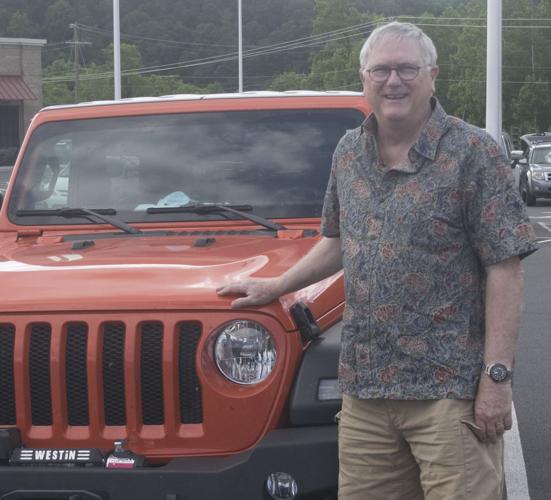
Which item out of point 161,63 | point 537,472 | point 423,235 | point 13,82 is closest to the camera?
point 423,235

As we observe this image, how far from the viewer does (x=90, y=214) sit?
191 inches

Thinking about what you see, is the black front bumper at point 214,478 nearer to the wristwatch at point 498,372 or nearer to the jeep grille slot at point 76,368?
the jeep grille slot at point 76,368

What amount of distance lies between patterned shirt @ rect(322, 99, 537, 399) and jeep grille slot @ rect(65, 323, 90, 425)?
2.95 ft

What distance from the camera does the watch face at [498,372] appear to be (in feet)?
9.84

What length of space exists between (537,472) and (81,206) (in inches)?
98.6

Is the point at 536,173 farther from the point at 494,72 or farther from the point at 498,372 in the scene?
the point at 498,372

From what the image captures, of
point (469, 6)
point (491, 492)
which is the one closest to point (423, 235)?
point (491, 492)

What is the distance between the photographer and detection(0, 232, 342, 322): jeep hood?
137 inches

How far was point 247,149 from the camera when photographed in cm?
498

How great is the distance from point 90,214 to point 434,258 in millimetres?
2189

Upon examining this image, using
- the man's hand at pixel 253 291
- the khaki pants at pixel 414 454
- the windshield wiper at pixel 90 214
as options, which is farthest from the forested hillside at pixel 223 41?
the khaki pants at pixel 414 454

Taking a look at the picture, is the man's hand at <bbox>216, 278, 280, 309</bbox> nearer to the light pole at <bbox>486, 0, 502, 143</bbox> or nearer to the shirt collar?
the shirt collar

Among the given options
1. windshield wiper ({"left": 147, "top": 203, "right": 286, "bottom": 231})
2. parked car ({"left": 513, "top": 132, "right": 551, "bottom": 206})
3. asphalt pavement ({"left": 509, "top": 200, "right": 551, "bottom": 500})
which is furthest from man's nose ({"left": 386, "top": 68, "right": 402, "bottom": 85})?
parked car ({"left": 513, "top": 132, "right": 551, "bottom": 206})

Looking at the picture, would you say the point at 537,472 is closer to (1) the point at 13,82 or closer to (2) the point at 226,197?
(2) the point at 226,197
